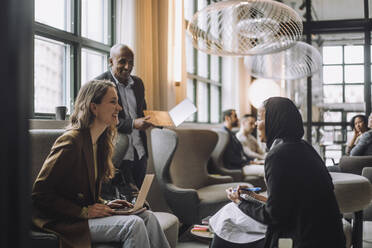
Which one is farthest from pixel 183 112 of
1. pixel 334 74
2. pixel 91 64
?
pixel 334 74

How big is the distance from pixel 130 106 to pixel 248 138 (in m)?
3.63

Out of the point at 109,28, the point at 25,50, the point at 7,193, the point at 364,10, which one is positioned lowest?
the point at 7,193

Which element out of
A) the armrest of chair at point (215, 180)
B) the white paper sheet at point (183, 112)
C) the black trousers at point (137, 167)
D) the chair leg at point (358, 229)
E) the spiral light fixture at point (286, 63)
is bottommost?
the chair leg at point (358, 229)

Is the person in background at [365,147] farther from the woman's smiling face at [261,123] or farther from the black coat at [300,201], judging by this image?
the black coat at [300,201]

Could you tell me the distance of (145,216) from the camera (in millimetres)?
2445

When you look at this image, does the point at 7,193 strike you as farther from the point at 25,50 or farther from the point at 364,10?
the point at 364,10

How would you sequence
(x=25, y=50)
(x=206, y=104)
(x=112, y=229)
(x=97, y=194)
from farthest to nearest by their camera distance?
(x=206, y=104), (x=97, y=194), (x=112, y=229), (x=25, y=50)

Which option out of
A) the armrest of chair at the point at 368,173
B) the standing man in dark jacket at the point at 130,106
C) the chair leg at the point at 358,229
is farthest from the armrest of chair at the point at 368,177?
the standing man in dark jacket at the point at 130,106

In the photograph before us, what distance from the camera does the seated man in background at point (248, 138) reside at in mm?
6477

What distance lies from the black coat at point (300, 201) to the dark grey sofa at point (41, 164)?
2.72 feet

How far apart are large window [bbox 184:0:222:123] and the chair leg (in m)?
3.75

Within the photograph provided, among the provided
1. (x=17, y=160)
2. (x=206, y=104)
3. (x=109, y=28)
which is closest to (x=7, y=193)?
(x=17, y=160)

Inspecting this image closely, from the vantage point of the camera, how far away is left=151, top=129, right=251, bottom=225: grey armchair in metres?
3.98

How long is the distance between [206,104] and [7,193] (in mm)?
7056
